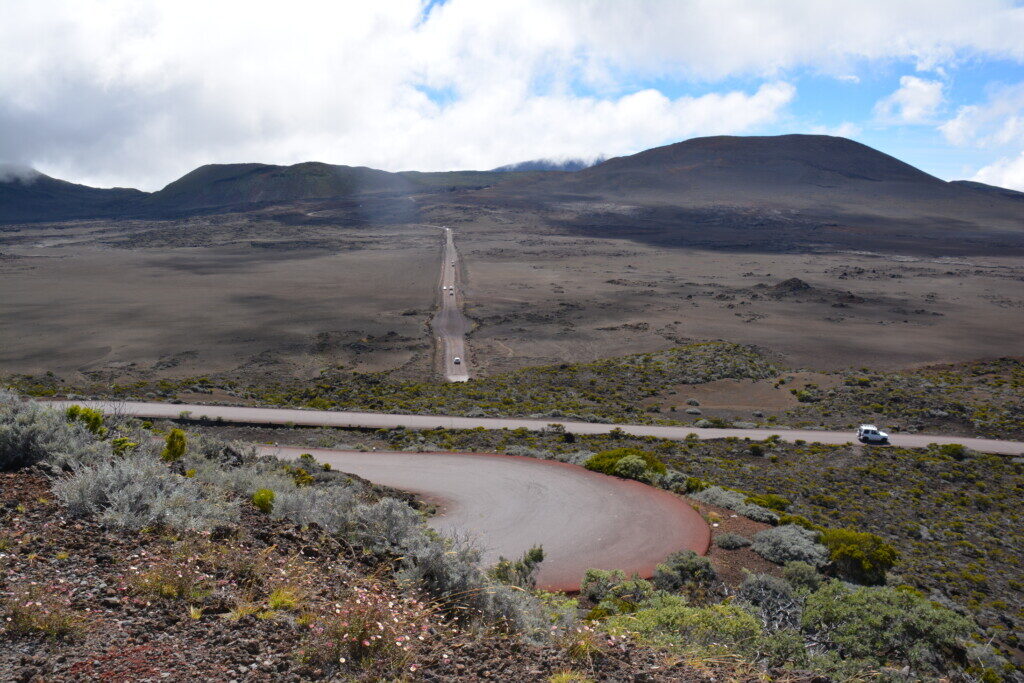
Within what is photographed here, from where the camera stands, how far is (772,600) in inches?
341

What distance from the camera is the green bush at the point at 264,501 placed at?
705 cm

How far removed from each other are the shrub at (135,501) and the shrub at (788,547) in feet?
29.0

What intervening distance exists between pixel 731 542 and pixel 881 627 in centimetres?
330

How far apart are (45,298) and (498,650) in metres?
66.9

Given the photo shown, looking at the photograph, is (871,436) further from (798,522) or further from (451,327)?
(451,327)

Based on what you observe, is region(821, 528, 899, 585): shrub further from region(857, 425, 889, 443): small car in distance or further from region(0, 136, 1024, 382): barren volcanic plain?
region(0, 136, 1024, 382): barren volcanic plain

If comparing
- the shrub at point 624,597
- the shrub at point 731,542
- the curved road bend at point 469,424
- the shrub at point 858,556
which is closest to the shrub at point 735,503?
the shrub at point 858,556

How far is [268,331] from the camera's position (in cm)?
4728

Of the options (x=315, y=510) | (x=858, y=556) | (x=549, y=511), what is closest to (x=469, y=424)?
(x=549, y=511)

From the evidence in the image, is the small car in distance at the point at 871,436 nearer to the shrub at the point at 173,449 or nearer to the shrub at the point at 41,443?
the shrub at the point at 173,449

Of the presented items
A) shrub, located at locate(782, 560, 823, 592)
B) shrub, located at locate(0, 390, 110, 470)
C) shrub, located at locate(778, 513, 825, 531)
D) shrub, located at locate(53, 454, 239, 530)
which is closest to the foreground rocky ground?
shrub, located at locate(53, 454, 239, 530)

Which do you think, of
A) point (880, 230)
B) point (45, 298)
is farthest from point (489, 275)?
point (880, 230)

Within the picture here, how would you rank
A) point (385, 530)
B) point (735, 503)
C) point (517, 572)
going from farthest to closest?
point (735, 503), point (517, 572), point (385, 530)

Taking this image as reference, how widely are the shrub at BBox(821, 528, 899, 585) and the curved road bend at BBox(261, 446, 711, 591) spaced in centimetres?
225
